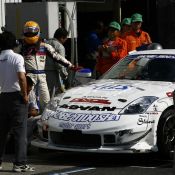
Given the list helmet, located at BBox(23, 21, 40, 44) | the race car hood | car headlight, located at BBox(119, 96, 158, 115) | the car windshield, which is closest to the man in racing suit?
helmet, located at BBox(23, 21, 40, 44)

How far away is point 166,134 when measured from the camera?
995 cm

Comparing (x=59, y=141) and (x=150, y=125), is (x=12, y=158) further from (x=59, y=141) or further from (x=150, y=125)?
(x=150, y=125)

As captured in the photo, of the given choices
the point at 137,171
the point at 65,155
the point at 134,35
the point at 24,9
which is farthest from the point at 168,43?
the point at 137,171

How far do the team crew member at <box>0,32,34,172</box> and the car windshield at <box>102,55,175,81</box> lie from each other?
2.24m

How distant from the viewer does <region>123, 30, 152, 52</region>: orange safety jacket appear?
13.9 m

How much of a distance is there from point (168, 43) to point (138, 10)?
63.7 inches

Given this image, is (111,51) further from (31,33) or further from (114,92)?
(114,92)

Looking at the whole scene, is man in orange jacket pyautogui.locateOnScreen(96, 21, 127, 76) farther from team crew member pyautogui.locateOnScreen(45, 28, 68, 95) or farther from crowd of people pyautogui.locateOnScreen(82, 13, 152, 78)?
team crew member pyautogui.locateOnScreen(45, 28, 68, 95)

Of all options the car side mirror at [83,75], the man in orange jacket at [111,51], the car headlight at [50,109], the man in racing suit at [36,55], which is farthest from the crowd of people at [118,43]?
the car headlight at [50,109]

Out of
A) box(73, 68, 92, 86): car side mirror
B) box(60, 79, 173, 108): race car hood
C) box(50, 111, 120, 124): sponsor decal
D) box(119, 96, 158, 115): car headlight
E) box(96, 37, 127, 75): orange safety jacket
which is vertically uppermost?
box(96, 37, 127, 75): orange safety jacket

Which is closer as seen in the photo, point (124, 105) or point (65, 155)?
point (124, 105)

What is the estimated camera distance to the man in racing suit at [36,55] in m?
11.5

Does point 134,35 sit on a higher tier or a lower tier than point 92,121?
higher

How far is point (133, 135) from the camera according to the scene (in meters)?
9.70
